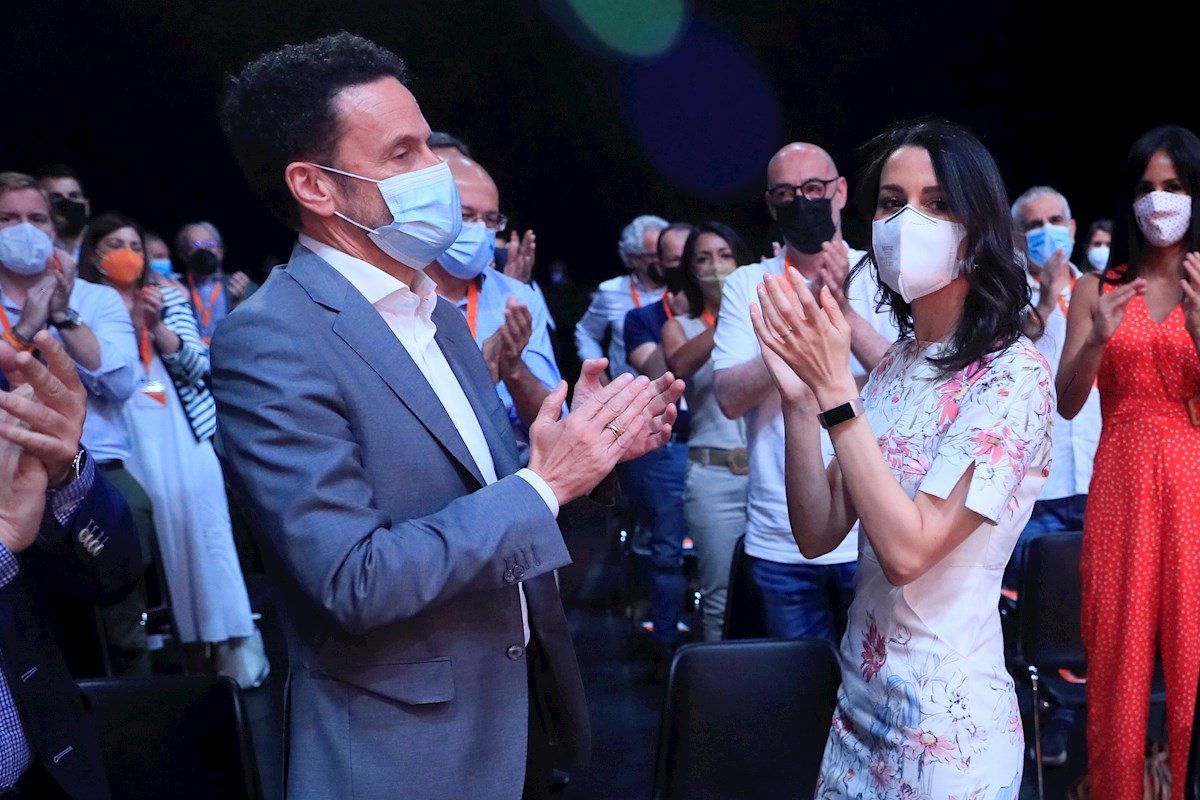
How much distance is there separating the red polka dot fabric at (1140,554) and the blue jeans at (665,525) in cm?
198

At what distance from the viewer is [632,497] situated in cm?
501

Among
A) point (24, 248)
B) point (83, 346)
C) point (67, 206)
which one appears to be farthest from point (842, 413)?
point (67, 206)

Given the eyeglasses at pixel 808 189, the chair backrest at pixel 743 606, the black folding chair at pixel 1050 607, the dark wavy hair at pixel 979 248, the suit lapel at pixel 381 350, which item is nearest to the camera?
the suit lapel at pixel 381 350

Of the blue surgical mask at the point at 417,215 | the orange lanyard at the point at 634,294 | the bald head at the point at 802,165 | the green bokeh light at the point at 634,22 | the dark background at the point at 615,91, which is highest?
the green bokeh light at the point at 634,22

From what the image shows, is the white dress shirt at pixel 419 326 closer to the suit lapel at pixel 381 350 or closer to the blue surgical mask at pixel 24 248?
the suit lapel at pixel 381 350

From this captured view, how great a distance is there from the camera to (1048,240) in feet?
12.3

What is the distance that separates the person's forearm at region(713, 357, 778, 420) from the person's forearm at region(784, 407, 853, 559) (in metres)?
0.85

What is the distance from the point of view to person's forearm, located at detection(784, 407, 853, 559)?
1.58 metres

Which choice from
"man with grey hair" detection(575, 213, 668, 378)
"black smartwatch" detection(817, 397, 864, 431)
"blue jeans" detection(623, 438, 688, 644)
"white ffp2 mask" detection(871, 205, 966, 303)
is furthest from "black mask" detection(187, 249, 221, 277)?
"black smartwatch" detection(817, 397, 864, 431)

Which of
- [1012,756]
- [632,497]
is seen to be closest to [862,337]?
[1012,756]

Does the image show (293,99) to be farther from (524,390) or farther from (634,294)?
(634,294)

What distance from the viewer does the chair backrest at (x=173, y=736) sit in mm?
1788

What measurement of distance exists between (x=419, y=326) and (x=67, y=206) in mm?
3039

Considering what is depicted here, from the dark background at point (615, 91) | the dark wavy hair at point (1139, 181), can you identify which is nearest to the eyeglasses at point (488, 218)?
the dark wavy hair at point (1139, 181)
